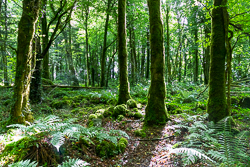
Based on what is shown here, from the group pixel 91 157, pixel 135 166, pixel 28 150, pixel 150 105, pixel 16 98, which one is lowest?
pixel 135 166

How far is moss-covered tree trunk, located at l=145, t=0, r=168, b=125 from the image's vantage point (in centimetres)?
507

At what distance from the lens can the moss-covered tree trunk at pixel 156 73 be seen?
507cm

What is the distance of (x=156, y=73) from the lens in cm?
517

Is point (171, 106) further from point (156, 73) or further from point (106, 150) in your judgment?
point (106, 150)

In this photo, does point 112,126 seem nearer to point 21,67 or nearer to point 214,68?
point 21,67

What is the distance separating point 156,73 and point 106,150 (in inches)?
123

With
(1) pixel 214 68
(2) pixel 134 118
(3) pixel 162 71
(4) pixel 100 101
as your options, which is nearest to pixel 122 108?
(2) pixel 134 118

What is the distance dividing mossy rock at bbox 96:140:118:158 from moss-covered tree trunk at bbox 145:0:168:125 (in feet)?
6.22

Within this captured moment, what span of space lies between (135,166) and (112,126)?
2159mm

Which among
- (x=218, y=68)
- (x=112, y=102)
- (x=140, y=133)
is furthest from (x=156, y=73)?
(x=112, y=102)

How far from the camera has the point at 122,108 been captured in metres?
6.24

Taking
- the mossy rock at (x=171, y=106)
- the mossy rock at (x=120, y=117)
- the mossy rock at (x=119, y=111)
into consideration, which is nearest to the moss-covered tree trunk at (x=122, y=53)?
the mossy rock at (x=119, y=111)

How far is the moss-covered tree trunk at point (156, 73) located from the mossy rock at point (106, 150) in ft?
6.22

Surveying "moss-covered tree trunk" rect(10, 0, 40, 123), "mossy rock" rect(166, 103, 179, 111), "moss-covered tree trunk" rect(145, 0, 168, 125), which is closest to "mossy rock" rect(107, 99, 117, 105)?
"mossy rock" rect(166, 103, 179, 111)
